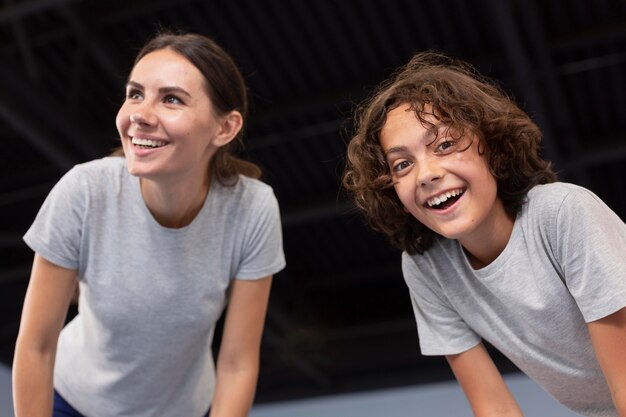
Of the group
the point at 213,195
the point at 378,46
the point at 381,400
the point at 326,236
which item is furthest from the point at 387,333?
the point at 213,195

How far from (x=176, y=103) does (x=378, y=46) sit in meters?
3.31

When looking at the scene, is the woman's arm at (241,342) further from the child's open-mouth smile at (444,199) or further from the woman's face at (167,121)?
the child's open-mouth smile at (444,199)

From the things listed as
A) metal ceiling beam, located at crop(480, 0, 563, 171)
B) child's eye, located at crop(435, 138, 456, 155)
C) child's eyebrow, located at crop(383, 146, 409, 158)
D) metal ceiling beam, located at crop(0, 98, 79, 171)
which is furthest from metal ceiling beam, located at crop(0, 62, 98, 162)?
child's eye, located at crop(435, 138, 456, 155)

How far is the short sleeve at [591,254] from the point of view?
161cm

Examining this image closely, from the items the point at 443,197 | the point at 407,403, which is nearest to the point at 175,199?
the point at 443,197

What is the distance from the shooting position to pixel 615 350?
1.63 meters

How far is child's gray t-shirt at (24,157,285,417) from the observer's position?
6.57 feet

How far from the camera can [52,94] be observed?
5539mm

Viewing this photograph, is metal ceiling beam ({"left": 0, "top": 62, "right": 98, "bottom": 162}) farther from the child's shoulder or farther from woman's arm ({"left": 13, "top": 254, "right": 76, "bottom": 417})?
the child's shoulder

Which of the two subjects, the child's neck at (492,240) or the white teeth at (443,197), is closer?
the white teeth at (443,197)

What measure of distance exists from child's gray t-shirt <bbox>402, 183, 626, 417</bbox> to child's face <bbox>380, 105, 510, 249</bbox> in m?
0.11

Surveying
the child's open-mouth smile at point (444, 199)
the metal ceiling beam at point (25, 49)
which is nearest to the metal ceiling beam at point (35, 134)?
the metal ceiling beam at point (25, 49)

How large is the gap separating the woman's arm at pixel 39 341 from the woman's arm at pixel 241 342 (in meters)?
0.39

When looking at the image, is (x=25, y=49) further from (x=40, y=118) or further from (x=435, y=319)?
(x=435, y=319)
